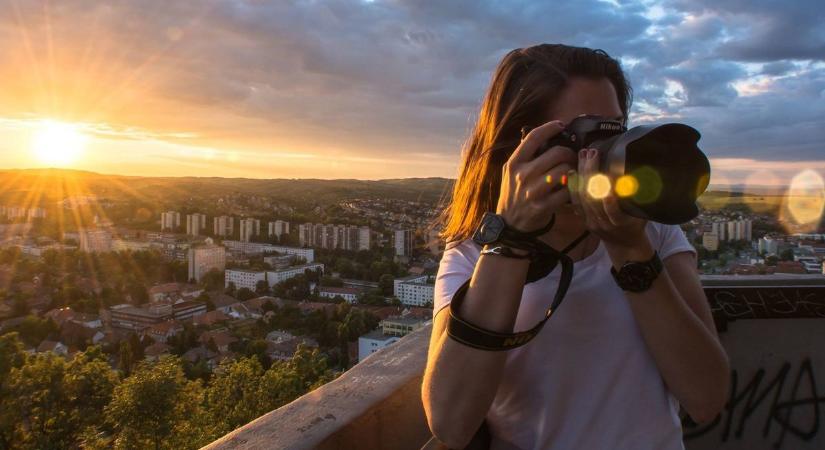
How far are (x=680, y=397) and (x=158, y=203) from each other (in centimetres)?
3432

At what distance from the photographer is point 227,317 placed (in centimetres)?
1446

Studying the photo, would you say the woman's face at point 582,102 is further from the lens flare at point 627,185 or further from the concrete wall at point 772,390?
the concrete wall at point 772,390

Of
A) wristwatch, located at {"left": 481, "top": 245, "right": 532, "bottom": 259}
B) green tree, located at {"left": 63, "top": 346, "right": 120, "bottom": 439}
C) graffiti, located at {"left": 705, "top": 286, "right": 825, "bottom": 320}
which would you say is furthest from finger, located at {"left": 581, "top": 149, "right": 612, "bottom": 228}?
green tree, located at {"left": 63, "top": 346, "right": 120, "bottom": 439}

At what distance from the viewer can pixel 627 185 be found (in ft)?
2.22

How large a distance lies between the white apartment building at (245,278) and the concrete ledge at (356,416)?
63.8ft

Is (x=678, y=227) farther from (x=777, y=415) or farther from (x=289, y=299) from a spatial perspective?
(x=289, y=299)

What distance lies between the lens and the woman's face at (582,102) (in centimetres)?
89

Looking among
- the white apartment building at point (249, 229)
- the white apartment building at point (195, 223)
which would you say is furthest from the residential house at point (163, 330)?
the white apartment building at point (195, 223)

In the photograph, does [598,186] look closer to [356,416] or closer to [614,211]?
[614,211]

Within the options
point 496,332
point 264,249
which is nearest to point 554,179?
point 496,332

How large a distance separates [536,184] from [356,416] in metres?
0.70

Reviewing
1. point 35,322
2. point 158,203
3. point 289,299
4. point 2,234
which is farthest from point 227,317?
point 158,203

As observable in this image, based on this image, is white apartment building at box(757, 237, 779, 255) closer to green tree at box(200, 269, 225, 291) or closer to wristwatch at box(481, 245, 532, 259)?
wristwatch at box(481, 245, 532, 259)

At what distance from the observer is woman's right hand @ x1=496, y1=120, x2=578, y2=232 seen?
747 millimetres
